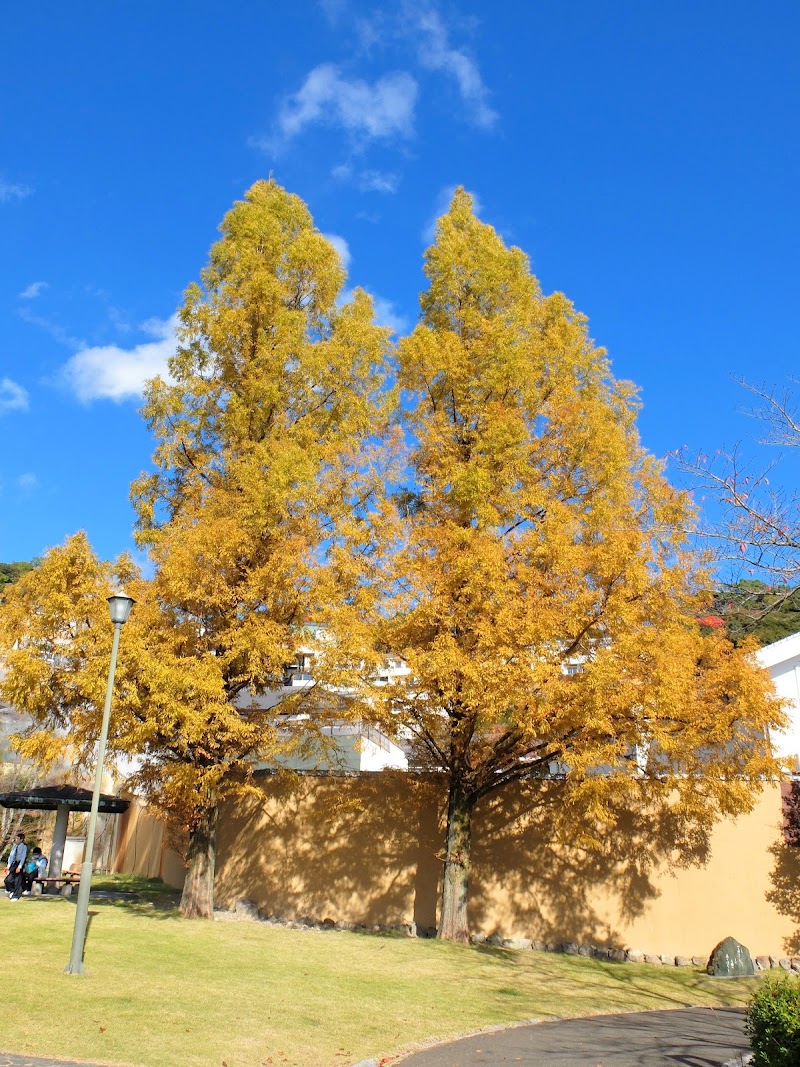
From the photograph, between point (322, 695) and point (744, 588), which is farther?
point (322, 695)

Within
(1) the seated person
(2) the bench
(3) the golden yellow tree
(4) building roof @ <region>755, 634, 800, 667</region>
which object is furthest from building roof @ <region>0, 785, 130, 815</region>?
(4) building roof @ <region>755, 634, 800, 667</region>

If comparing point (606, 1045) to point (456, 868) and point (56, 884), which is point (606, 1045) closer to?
point (456, 868)

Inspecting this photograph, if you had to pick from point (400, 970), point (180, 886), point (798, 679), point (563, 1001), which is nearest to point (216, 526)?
point (400, 970)

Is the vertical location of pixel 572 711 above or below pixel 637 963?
above

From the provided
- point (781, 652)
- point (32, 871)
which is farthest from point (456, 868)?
point (781, 652)

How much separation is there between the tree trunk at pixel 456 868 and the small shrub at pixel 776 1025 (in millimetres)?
8105

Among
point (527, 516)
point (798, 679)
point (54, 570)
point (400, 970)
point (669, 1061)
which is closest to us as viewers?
point (669, 1061)

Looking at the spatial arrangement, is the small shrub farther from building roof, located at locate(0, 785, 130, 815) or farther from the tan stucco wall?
building roof, located at locate(0, 785, 130, 815)

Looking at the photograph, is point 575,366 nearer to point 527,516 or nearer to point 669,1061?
point 527,516

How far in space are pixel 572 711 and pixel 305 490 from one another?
5.48 m

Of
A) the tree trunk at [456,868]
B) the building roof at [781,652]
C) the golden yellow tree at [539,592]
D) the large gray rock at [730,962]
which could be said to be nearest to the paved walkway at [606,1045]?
the golden yellow tree at [539,592]

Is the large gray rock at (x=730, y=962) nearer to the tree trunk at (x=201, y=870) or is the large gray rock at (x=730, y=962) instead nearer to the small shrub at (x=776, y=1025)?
the small shrub at (x=776, y=1025)

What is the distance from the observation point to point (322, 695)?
13789 millimetres

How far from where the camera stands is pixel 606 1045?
7.78m
